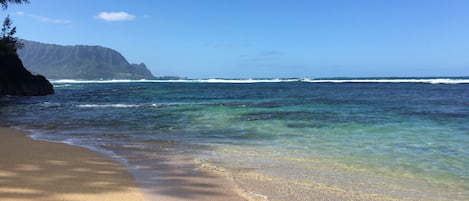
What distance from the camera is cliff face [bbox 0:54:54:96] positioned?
4094cm

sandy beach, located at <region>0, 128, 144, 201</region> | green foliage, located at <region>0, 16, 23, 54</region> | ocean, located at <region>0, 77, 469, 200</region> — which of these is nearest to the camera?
sandy beach, located at <region>0, 128, 144, 201</region>

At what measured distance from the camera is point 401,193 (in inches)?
239

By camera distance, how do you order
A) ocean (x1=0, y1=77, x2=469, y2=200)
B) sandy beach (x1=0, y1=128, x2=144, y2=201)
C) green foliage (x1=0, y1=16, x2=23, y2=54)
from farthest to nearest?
1. green foliage (x1=0, y1=16, x2=23, y2=54)
2. ocean (x1=0, y1=77, x2=469, y2=200)
3. sandy beach (x1=0, y1=128, x2=144, y2=201)

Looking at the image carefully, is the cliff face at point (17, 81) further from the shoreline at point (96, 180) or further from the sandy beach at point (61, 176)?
the shoreline at point (96, 180)

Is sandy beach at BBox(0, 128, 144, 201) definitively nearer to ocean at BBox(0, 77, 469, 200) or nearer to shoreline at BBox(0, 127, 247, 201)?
shoreline at BBox(0, 127, 247, 201)

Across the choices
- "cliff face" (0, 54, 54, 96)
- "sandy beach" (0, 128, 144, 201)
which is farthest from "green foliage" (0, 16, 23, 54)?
"sandy beach" (0, 128, 144, 201)

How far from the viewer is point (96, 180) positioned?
5.89 m

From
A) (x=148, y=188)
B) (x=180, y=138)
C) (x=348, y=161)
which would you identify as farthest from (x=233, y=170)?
(x=180, y=138)

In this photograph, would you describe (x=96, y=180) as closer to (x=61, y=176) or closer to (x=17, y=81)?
(x=61, y=176)

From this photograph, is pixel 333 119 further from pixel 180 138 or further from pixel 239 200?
pixel 239 200

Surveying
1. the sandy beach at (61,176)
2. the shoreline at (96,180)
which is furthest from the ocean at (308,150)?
the sandy beach at (61,176)

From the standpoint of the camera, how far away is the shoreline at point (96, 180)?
16.9 ft

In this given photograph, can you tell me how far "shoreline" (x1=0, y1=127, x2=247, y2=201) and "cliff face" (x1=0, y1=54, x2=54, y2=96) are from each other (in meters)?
36.4

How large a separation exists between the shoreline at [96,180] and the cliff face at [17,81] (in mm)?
36407
